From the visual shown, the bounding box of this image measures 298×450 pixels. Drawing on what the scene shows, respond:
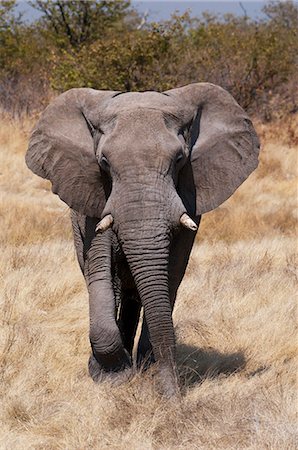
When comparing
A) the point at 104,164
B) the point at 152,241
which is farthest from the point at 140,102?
the point at 152,241

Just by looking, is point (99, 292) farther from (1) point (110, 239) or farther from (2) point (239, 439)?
(2) point (239, 439)

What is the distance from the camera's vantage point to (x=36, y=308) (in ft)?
22.9

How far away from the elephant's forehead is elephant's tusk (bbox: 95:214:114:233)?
1.97 ft

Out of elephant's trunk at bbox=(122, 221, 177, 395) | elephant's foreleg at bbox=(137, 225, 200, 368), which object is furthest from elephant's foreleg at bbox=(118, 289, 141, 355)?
elephant's trunk at bbox=(122, 221, 177, 395)

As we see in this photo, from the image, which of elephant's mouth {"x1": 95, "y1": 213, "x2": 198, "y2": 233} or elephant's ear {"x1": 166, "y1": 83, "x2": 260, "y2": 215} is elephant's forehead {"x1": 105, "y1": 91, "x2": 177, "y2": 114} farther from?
elephant's mouth {"x1": 95, "y1": 213, "x2": 198, "y2": 233}

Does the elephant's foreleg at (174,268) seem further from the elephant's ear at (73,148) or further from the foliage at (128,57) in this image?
the foliage at (128,57)

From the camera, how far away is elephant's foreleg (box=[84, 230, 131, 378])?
5199 millimetres

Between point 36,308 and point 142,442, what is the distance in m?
2.69

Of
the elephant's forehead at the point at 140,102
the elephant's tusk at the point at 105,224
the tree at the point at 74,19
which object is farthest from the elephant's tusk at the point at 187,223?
the tree at the point at 74,19

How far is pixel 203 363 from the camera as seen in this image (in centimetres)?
610

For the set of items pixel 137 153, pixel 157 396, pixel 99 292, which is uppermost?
pixel 137 153

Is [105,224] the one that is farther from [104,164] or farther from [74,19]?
[74,19]

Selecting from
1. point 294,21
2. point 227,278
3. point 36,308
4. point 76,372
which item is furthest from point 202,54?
point 294,21

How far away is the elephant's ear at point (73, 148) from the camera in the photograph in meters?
5.27
